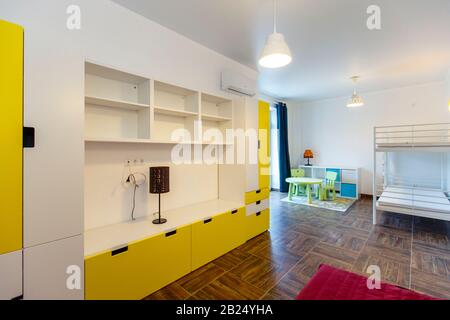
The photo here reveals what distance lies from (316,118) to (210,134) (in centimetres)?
449

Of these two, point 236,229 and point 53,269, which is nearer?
point 53,269

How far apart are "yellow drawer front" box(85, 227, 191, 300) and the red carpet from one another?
1.27 m

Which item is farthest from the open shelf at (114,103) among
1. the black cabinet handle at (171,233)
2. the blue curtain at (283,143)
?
the blue curtain at (283,143)

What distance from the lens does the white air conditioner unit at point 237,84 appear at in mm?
3000

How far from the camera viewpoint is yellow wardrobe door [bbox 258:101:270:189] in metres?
3.12

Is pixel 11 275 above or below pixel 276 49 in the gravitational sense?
below

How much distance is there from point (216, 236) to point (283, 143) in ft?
13.6

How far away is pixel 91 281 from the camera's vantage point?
149 cm

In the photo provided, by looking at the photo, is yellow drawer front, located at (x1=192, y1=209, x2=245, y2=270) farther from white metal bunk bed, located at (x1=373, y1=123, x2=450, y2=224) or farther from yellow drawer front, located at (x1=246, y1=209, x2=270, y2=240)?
white metal bunk bed, located at (x1=373, y1=123, x2=450, y2=224)

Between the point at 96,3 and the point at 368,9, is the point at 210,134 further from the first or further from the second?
the point at 368,9

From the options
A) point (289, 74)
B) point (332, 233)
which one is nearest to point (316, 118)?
point (289, 74)

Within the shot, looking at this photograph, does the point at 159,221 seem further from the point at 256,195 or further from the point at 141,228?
the point at 256,195

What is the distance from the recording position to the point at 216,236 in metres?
2.43

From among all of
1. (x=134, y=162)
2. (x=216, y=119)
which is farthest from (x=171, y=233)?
(x=216, y=119)
